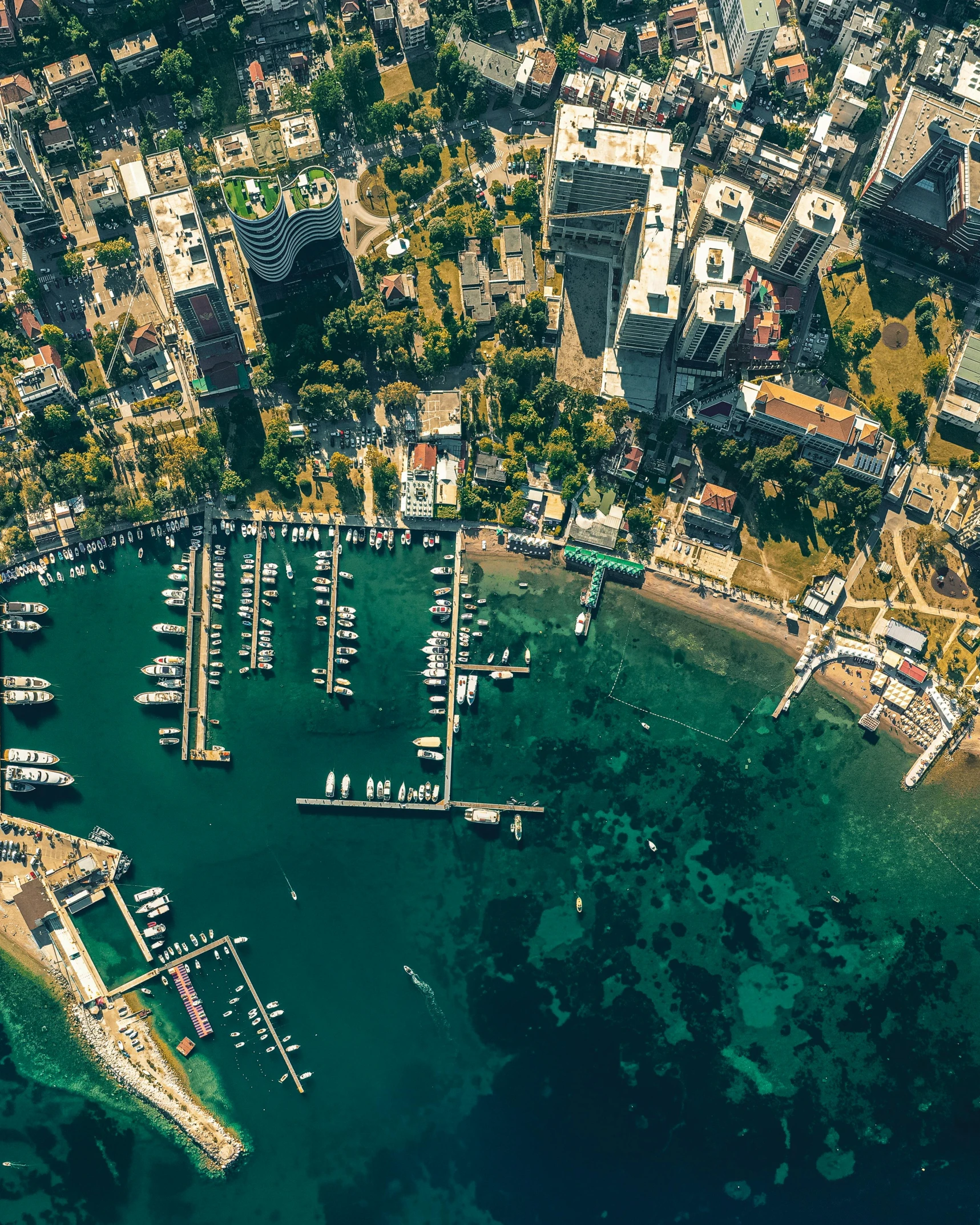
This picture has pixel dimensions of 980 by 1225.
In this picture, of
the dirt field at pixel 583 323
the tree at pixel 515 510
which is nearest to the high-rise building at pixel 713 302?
the dirt field at pixel 583 323

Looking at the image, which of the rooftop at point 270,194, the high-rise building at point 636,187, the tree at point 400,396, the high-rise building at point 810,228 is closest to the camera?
the rooftop at point 270,194

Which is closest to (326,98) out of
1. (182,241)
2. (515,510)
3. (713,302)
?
(182,241)

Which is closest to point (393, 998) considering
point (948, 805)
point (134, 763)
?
point (134, 763)

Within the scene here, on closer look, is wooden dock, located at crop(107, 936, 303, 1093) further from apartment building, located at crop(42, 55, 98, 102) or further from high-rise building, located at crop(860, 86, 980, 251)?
high-rise building, located at crop(860, 86, 980, 251)

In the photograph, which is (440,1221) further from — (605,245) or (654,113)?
(654,113)

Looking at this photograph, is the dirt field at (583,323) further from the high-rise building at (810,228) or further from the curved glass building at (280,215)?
the curved glass building at (280,215)

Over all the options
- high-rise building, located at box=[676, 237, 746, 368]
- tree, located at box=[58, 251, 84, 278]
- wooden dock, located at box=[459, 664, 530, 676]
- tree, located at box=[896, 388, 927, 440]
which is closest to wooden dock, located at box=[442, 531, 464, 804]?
wooden dock, located at box=[459, 664, 530, 676]
